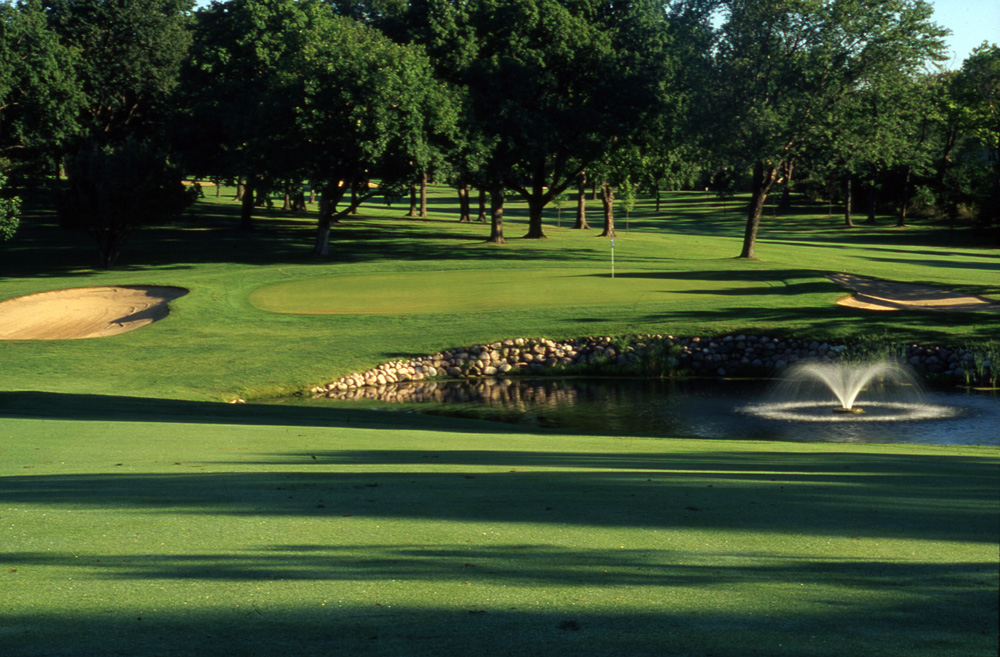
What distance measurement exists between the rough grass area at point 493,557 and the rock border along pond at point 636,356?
1506cm

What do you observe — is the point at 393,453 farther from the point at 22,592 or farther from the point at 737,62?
the point at 737,62

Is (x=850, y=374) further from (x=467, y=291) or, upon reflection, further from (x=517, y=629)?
(x=517, y=629)

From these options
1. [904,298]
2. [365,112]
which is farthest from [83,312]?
[904,298]

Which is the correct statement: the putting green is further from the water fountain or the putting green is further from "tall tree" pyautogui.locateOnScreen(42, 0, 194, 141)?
"tall tree" pyautogui.locateOnScreen(42, 0, 194, 141)

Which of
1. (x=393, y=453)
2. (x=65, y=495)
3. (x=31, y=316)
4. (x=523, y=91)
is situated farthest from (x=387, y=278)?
(x=65, y=495)

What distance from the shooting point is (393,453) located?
427 inches

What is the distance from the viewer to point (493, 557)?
5.48m

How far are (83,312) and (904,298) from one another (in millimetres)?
27869

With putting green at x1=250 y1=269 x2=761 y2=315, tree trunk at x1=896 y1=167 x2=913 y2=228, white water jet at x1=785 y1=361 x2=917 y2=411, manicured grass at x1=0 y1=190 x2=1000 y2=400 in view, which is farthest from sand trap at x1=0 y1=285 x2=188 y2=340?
tree trunk at x1=896 y1=167 x2=913 y2=228

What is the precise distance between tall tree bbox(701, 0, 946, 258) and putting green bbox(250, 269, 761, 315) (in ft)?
28.5

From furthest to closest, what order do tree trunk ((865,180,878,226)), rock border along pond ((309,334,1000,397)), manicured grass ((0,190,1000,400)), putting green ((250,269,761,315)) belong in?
tree trunk ((865,180,878,226)) → putting green ((250,269,761,315)) → rock border along pond ((309,334,1000,397)) → manicured grass ((0,190,1000,400))

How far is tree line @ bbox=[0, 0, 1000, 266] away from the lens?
136 ft

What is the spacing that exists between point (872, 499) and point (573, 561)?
9.90ft

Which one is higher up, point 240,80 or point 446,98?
point 240,80
